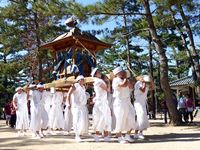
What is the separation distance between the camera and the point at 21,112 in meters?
14.0

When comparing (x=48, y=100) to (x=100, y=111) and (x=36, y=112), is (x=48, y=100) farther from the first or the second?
(x=100, y=111)

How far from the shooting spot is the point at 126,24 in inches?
915

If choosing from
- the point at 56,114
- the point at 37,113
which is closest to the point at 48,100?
the point at 56,114

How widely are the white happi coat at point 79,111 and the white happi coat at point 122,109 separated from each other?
1.06 m

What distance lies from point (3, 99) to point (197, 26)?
26.8 metres

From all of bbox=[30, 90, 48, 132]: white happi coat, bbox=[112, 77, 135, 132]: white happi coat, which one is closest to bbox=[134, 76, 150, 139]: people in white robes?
bbox=[112, 77, 135, 132]: white happi coat

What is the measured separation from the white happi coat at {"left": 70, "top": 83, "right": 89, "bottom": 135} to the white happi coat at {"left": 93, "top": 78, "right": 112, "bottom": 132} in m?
0.32

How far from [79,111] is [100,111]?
627 millimetres

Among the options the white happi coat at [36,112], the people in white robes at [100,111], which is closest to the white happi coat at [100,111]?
the people in white robes at [100,111]

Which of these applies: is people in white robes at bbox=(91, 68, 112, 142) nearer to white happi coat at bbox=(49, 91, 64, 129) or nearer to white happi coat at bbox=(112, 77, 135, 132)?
white happi coat at bbox=(112, 77, 135, 132)

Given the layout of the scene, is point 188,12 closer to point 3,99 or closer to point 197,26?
point 197,26

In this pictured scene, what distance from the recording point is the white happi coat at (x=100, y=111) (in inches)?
396

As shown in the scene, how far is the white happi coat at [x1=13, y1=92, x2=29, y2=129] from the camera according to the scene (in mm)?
13820

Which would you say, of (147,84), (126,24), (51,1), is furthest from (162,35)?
(147,84)
